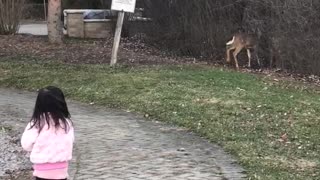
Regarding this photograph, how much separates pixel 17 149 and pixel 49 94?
335 centimetres

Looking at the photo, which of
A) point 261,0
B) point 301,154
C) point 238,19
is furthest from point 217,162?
point 238,19

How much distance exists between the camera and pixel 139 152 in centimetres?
819

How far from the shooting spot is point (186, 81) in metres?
14.0

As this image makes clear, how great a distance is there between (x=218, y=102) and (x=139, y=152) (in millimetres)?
3818

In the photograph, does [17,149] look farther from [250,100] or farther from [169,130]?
[250,100]

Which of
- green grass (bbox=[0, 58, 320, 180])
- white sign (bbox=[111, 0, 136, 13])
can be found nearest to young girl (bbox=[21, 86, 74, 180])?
green grass (bbox=[0, 58, 320, 180])

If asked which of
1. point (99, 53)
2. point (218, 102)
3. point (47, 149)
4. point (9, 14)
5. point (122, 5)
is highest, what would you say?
point (122, 5)

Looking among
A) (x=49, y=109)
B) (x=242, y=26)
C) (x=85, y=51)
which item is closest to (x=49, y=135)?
(x=49, y=109)

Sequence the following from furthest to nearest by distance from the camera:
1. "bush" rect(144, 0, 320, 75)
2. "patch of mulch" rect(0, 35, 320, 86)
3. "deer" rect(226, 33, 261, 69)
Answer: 1. "deer" rect(226, 33, 261, 69)
2. "bush" rect(144, 0, 320, 75)
3. "patch of mulch" rect(0, 35, 320, 86)

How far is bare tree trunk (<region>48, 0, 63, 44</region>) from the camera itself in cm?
2103

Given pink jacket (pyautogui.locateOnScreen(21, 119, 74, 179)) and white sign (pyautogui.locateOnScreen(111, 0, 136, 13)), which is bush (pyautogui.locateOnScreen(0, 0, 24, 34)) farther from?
pink jacket (pyautogui.locateOnScreen(21, 119, 74, 179))

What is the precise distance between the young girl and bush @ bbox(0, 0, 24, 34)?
2054cm

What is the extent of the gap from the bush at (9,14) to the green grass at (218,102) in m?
7.68

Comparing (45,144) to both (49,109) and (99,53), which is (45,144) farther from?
(99,53)
